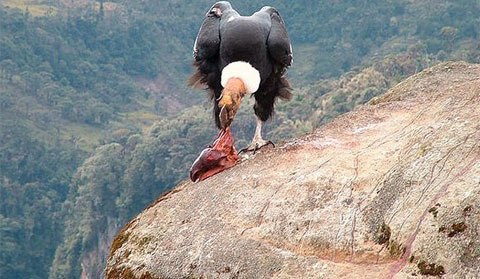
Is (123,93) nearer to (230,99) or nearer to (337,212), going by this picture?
(230,99)

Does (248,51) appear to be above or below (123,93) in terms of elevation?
→ above

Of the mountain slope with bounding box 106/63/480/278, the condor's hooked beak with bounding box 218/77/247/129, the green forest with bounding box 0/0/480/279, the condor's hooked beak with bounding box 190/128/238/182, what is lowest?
the green forest with bounding box 0/0/480/279

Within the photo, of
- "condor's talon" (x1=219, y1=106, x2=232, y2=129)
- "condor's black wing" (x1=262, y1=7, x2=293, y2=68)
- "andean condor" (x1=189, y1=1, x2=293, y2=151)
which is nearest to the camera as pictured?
"condor's talon" (x1=219, y1=106, x2=232, y2=129)

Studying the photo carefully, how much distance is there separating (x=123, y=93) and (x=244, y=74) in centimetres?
10939

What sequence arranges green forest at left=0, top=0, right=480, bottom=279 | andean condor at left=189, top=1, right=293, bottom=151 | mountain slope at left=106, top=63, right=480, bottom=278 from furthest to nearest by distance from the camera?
green forest at left=0, top=0, right=480, bottom=279
andean condor at left=189, top=1, right=293, bottom=151
mountain slope at left=106, top=63, right=480, bottom=278

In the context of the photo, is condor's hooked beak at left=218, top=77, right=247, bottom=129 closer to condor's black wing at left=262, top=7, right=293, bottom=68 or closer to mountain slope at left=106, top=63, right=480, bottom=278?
mountain slope at left=106, top=63, right=480, bottom=278

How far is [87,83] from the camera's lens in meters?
112

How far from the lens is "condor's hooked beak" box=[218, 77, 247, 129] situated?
8.98m

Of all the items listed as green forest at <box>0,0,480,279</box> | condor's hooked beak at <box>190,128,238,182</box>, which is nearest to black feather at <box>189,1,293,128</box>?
condor's hooked beak at <box>190,128,238,182</box>

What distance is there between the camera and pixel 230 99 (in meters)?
9.07

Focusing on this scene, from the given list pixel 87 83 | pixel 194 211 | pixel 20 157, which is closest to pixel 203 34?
pixel 194 211

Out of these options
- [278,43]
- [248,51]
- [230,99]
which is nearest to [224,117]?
[230,99]

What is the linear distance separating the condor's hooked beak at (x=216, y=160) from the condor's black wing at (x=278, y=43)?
1368 millimetres

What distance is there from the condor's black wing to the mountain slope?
141 centimetres
